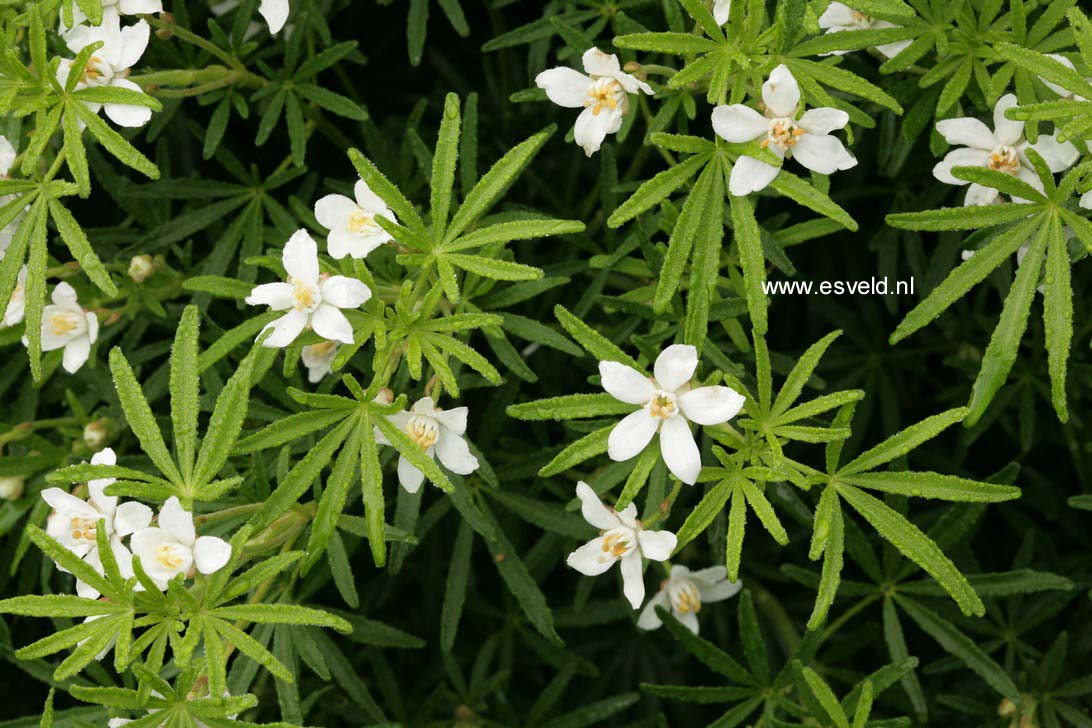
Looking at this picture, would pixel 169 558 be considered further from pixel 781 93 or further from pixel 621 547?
pixel 781 93

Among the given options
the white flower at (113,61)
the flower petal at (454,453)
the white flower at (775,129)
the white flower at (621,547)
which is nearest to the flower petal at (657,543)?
the white flower at (621,547)

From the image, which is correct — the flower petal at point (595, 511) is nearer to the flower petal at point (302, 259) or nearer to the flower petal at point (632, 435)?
the flower petal at point (632, 435)

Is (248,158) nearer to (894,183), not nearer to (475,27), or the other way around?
(475,27)

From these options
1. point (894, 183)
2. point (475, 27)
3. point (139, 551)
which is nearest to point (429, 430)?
point (139, 551)

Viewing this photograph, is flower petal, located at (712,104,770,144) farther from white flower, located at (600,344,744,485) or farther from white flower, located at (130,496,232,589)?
white flower, located at (130,496,232,589)

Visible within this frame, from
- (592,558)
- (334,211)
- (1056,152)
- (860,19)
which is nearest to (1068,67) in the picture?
(1056,152)

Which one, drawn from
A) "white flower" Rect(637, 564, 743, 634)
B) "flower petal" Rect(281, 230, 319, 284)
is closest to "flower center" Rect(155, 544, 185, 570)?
"flower petal" Rect(281, 230, 319, 284)
